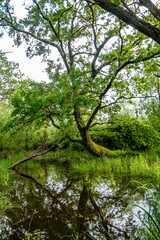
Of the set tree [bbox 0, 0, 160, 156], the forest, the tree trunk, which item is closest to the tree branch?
the forest

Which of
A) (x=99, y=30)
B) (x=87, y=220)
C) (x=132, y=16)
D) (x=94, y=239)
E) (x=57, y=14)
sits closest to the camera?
(x=94, y=239)

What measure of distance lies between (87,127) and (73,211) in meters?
5.30

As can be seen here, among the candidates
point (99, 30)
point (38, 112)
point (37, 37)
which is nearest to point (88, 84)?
point (38, 112)

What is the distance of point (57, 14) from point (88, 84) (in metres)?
2.84

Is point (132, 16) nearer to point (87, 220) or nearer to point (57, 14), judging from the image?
point (57, 14)

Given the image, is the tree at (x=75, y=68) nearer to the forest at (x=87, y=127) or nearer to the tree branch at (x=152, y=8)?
the forest at (x=87, y=127)

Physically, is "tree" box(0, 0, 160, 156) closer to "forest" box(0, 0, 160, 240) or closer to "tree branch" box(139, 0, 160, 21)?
"forest" box(0, 0, 160, 240)

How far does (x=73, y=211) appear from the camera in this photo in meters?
3.54

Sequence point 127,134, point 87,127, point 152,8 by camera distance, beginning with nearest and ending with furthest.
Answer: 1. point 152,8
2. point 87,127
3. point 127,134

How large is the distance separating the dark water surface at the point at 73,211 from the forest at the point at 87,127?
0.06 feet

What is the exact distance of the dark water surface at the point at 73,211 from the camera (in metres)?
2.75

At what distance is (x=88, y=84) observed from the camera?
21.9 feet

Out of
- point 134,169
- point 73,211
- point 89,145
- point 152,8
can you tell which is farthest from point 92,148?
point 152,8

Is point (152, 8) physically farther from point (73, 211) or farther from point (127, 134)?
point (127, 134)
